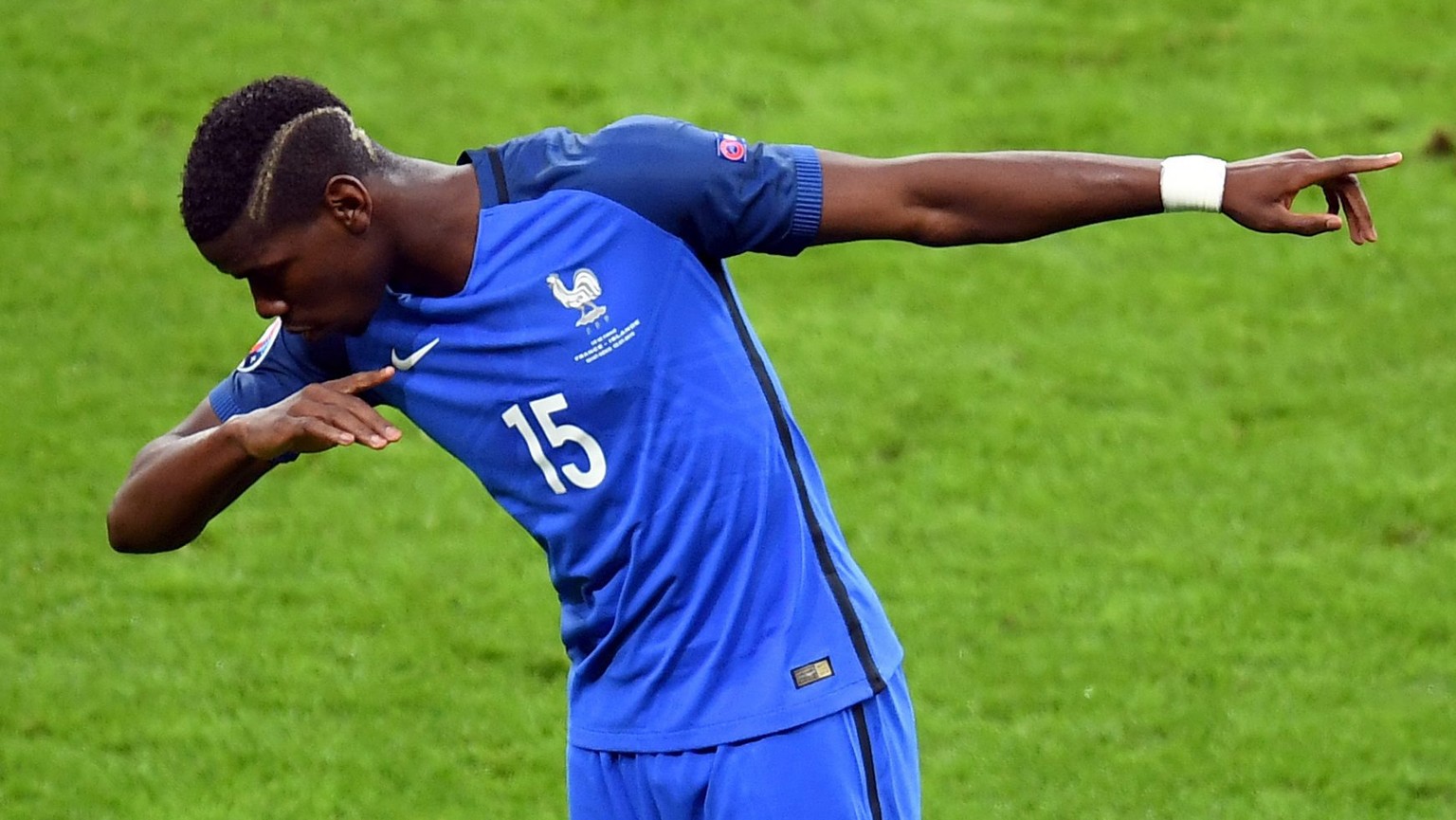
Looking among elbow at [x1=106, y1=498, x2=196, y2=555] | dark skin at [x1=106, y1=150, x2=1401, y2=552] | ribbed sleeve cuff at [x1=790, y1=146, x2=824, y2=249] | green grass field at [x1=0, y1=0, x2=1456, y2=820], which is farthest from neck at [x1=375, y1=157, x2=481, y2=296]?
green grass field at [x1=0, y1=0, x2=1456, y2=820]

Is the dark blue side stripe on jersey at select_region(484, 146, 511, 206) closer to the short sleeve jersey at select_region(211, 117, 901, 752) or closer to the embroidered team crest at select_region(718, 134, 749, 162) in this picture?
the short sleeve jersey at select_region(211, 117, 901, 752)

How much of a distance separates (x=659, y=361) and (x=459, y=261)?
422 mm

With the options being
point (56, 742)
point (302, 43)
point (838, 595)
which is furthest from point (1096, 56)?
point (838, 595)

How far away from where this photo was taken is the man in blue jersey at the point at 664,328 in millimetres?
3834

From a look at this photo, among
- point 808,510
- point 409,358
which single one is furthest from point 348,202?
point 808,510

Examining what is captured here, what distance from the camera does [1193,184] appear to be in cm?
387

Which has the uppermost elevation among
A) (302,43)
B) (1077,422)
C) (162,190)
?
(302,43)

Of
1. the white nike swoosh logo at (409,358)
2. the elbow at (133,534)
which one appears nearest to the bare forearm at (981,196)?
the white nike swoosh logo at (409,358)

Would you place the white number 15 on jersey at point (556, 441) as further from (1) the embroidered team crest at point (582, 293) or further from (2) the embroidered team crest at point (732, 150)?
(2) the embroidered team crest at point (732, 150)

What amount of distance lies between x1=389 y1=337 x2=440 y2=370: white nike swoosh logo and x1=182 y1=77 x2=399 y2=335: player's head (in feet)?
0.54

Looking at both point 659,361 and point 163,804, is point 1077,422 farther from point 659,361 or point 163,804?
point 659,361

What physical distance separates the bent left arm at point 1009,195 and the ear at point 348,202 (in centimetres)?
84

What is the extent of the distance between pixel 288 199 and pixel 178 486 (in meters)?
0.69

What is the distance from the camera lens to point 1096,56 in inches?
470
